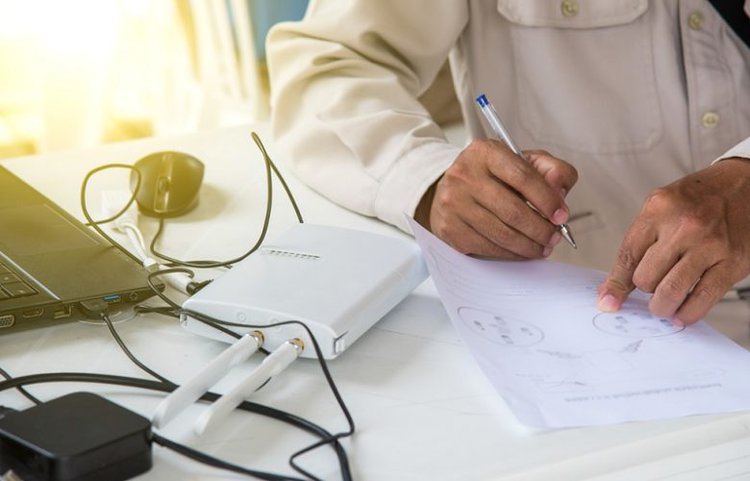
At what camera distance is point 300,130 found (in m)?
1.06

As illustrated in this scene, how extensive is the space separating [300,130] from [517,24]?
28 cm

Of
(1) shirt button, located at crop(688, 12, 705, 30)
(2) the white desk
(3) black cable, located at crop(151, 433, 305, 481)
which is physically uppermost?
(1) shirt button, located at crop(688, 12, 705, 30)

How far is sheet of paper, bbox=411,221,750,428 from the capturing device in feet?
2.10

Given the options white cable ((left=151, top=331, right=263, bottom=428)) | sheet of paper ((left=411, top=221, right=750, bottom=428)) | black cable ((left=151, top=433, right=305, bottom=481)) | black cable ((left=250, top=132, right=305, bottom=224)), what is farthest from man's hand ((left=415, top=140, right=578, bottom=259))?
black cable ((left=151, top=433, right=305, bottom=481))

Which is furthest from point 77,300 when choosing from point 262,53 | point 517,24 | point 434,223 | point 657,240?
point 262,53

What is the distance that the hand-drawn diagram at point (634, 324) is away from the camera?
0.74m

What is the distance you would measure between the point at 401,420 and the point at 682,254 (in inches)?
11.6

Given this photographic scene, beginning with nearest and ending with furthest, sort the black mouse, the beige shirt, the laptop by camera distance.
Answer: the laptop → the black mouse → the beige shirt

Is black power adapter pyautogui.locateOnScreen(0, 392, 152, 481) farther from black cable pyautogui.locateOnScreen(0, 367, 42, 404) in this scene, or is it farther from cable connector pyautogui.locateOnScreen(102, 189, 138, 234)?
cable connector pyautogui.locateOnScreen(102, 189, 138, 234)

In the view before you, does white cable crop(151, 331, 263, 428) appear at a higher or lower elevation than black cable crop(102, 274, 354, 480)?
higher

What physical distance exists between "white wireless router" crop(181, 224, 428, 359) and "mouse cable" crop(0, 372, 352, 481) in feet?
0.22

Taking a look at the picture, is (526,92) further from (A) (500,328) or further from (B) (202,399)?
(B) (202,399)

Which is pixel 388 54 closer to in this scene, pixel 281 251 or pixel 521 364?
pixel 281 251

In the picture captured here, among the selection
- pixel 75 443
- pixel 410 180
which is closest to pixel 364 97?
pixel 410 180
